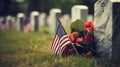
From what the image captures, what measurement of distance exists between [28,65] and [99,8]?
6.84 ft

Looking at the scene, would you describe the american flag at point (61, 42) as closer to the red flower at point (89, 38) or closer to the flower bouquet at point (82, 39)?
the flower bouquet at point (82, 39)

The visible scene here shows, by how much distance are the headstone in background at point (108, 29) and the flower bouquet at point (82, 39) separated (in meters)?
0.23

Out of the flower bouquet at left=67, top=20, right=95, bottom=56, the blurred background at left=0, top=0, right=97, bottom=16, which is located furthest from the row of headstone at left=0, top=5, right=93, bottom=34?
the blurred background at left=0, top=0, right=97, bottom=16

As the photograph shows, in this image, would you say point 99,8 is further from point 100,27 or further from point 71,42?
point 71,42

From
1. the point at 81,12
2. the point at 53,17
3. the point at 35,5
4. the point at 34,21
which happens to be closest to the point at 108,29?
the point at 81,12

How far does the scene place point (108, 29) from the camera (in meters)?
8.23

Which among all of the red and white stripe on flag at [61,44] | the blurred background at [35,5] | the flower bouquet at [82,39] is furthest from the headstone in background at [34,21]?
the red and white stripe on flag at [61,44]

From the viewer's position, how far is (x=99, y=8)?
335 inches

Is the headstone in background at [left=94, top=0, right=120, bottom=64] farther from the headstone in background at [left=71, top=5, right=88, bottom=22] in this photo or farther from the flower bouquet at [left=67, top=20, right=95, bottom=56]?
the headstone in background at [left=71, top=5, right=88, bottom=22]

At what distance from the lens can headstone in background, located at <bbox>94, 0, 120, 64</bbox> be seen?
809 centimetres

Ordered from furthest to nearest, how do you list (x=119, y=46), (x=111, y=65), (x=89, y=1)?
1. (x=89, y=1)
2. (x=119, y=46)
3. (x=111, y=65)

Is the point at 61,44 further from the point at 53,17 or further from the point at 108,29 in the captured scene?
the point at 53,17

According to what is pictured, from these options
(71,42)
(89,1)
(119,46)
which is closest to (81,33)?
(71,42)

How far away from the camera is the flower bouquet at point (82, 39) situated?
8.71m
